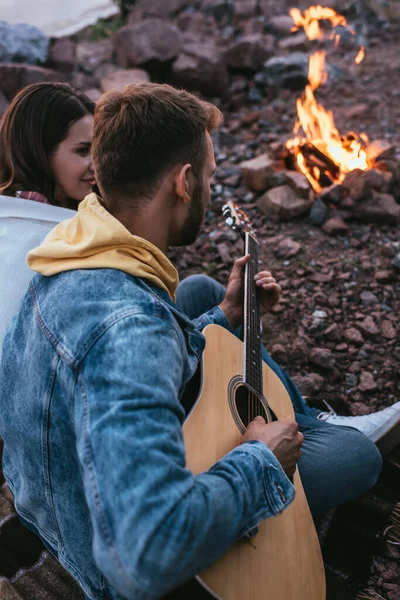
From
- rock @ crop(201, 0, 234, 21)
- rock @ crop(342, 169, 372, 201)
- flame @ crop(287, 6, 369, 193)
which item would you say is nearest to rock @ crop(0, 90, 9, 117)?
flame @ crop(287, 6, 369, 193)

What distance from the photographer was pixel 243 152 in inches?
206

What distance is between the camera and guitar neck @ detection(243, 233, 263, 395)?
2.00 metres

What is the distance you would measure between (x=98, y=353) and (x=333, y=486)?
1.22m

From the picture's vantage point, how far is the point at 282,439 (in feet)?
5.24

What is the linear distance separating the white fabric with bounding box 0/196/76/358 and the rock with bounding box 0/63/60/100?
13.1 feet

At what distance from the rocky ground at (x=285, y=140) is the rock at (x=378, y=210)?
0.13 ft

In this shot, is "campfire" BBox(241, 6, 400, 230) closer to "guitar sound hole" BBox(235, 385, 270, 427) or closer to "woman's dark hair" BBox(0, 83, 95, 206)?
"woman's dark hair" BBox(0, 83, 95, 206)

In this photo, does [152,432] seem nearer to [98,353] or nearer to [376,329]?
[98,353]

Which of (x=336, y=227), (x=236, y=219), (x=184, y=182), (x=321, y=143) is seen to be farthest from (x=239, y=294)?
(x=321, y=143)

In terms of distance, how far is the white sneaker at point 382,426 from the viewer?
2428 mm

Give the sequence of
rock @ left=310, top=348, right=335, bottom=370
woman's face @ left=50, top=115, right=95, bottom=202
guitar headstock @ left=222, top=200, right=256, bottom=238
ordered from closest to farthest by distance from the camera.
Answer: woman's face @ left=50, top=115, right=95, bottom=202
guitar headstock @ left=222, top=200, right=256, bottom=238
rock @ left=310, top=348, right=335, bottom=370

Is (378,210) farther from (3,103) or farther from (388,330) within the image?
(3,103)

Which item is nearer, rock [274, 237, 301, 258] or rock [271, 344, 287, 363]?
rock [271, 344, 287, 363]

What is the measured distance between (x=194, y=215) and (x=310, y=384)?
1.59m
